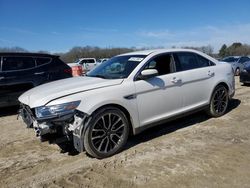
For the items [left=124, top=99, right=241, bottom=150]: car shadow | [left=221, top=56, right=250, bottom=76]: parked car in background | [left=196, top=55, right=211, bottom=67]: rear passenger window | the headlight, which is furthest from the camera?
[left=221, top=56, right=250, bottom=76]: parked car in background

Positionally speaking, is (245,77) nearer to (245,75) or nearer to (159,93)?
(245,75)

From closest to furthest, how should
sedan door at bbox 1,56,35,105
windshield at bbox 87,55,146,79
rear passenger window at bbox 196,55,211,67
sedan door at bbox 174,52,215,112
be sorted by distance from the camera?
windshield at bbox 87,55,146,79 → sedan door at bbox 174,52,215,112 → rear passenger window at bbox 196,55,211,67 → sedan door at bbox 1,56,35,105

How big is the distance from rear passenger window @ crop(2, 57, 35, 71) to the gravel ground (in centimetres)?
244

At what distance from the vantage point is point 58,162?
4.57m

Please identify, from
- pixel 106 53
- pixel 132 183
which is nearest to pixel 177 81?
pixel 132 183

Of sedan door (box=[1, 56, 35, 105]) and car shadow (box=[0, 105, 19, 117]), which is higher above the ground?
sedan door (box=[1, 56, 35, 105])

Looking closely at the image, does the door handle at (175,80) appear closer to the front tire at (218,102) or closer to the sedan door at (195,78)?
the sedan door at (195,78)

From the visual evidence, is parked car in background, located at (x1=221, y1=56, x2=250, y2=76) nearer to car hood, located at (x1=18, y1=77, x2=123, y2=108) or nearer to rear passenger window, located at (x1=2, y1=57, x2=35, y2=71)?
rear passenger window, located at (x1=2, y1=57, x2=35, y2=71)

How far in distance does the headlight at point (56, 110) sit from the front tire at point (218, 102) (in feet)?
11.4

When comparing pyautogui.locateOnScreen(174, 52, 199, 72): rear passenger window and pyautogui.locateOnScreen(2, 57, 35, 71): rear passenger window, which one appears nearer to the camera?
pyautogui.locateOnScreen(174, 52, 199, 72): rear passenger window

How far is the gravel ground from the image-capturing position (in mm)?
3834

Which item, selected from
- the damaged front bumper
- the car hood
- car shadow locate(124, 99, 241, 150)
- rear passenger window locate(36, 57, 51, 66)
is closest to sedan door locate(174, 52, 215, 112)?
car shadow locate(124, 99, 241, 150)

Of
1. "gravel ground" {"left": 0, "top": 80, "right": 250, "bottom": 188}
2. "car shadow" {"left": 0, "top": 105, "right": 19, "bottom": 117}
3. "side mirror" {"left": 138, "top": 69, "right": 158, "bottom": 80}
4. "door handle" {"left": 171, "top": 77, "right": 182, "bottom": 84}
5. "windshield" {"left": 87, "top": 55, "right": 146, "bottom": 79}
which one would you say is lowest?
"gravel ground" {"left": 0, "top": 80, "right": 250, "bottom": 188}

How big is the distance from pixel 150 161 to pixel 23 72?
5.06 meters
